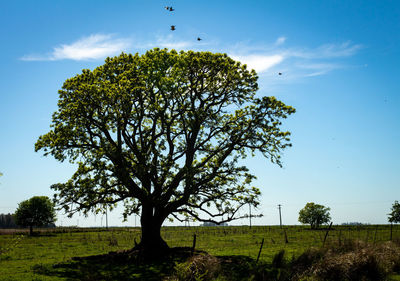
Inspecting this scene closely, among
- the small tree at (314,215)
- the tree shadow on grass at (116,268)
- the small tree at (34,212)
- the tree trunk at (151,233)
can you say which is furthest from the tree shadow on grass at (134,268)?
the small tree at (314,215)

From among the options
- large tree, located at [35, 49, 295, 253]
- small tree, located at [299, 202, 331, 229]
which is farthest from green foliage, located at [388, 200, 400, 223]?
large tree, located at [35, 49, 295, 253]

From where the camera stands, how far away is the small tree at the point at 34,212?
8381 centimetres

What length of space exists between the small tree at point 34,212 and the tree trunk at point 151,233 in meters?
64.3

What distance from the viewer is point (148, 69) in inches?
1058

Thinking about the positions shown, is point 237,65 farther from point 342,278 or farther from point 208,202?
point 342,278

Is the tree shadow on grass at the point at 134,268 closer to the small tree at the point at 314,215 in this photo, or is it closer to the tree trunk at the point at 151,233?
the tree trunk at the point at 151,233

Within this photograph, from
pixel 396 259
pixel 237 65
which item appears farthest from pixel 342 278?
pixel 237 65

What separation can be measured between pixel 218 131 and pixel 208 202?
6.32 meters

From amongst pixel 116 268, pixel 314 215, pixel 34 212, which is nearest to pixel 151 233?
pixel 116 268

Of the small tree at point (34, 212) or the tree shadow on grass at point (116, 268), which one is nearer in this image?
the tree shadow on grass at point (116, 268)

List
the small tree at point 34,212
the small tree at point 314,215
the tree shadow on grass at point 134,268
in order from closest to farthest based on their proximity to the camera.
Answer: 1. the tree shadow on grass at point 134,268
2. the small tree at point 34,212
3. the small tree at point 314,215

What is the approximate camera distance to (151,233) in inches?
1142

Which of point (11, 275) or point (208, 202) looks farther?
point (208, 202)

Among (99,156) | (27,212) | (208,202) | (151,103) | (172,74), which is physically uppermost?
(172,74)
